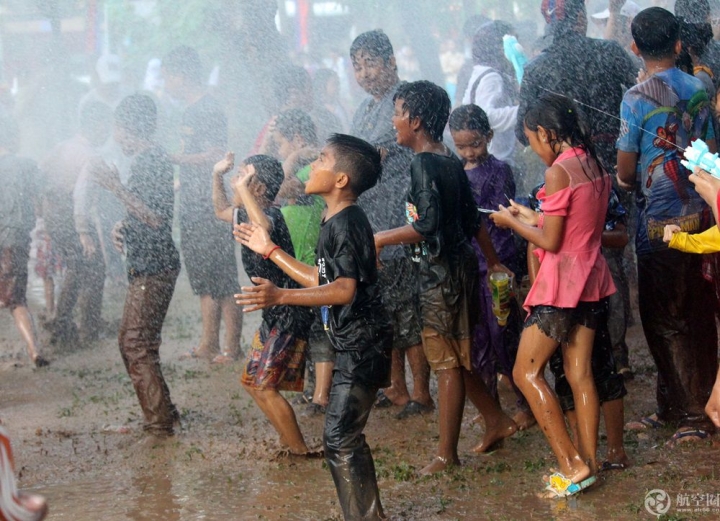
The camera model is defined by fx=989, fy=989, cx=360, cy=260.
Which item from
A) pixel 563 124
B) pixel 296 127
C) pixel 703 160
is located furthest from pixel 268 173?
pixel 703 160

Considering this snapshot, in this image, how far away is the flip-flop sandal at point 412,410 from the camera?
238 inches

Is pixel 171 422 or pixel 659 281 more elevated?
pixel 659 281

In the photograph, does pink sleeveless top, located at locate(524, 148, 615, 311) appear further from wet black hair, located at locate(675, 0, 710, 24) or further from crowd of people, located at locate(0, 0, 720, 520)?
wet black hair, located at locate(675, 0, 710, 24)

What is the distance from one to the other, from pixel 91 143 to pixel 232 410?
406cm

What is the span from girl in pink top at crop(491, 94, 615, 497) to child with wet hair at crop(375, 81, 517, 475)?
0.44 meters

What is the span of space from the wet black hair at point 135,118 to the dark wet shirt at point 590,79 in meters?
2.35

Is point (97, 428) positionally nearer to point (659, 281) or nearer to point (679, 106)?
point (659, 281)

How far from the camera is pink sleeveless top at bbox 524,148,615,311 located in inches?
170

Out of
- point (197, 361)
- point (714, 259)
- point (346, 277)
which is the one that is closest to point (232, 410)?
point (197, 361)

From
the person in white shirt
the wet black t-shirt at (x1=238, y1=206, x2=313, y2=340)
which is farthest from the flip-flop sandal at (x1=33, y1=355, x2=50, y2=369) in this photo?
the person in white shirt

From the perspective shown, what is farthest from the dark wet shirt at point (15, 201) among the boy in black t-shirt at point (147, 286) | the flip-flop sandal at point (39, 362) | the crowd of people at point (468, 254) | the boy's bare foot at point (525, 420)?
the boy's bare foot at point (525, 420)

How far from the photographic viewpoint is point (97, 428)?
6.21 m

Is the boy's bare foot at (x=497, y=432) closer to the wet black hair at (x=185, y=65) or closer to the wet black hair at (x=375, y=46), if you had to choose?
the wet black hair at (x=375, y=46)

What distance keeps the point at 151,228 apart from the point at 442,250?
2.01m
